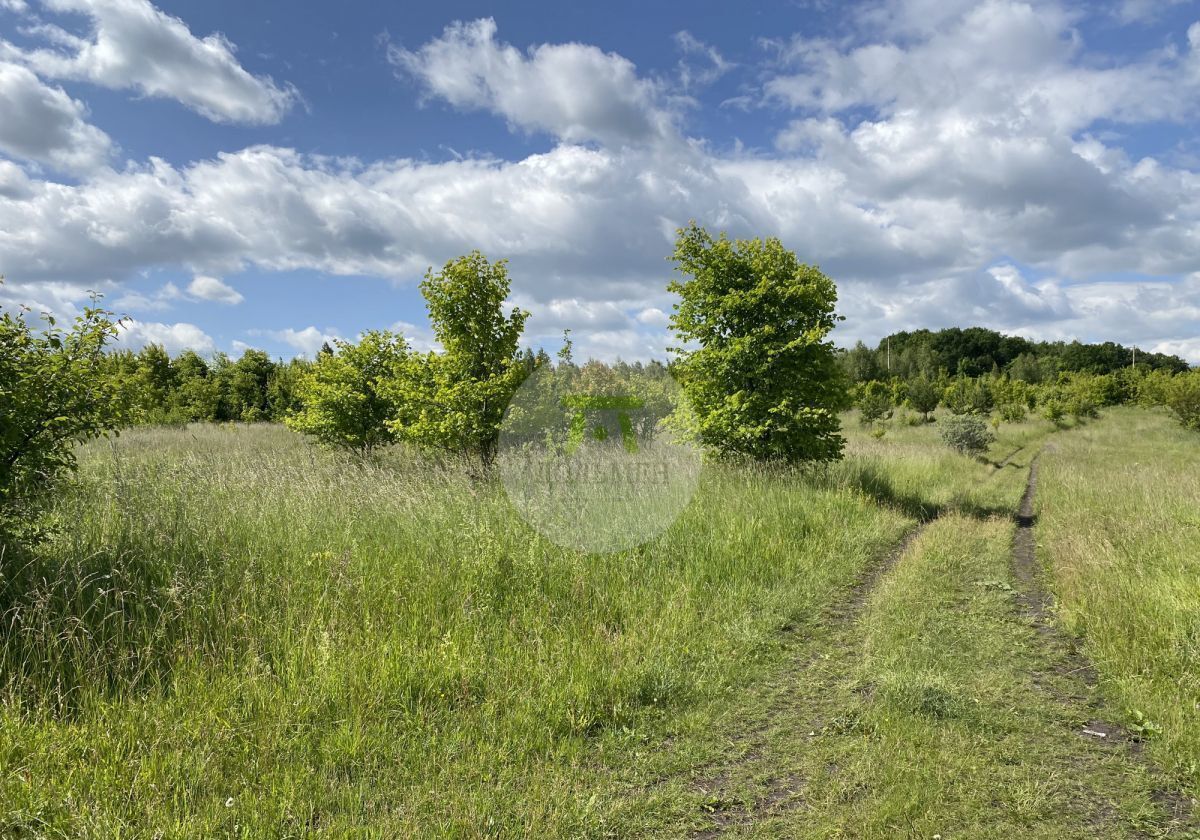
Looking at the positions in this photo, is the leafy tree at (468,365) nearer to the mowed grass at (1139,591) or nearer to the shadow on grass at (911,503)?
the shadow on grass at (911,503)

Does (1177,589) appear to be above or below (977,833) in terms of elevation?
above

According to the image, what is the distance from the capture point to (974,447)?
25.2 m

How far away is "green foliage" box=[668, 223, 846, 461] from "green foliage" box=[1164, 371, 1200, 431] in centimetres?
3353

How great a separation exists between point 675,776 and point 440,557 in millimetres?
3330

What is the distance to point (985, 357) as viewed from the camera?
9088cm

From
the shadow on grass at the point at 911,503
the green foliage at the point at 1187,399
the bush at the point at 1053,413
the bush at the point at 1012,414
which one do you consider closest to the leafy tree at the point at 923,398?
the bush at the point at 1012,414

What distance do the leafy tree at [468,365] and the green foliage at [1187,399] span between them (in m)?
39.4

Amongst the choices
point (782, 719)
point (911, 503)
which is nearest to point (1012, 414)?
point (911, 503)

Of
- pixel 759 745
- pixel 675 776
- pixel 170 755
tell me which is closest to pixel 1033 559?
pixel 759 745

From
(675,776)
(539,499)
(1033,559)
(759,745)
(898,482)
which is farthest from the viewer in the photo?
(898,482)

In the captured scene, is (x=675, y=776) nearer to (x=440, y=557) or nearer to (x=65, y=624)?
(x=440, y=557)

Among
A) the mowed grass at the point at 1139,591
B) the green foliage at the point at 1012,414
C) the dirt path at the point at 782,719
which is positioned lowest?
the dirt path at the point at 782,719

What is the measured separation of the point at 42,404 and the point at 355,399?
380 inches

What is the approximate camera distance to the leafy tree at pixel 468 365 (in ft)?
35.4
